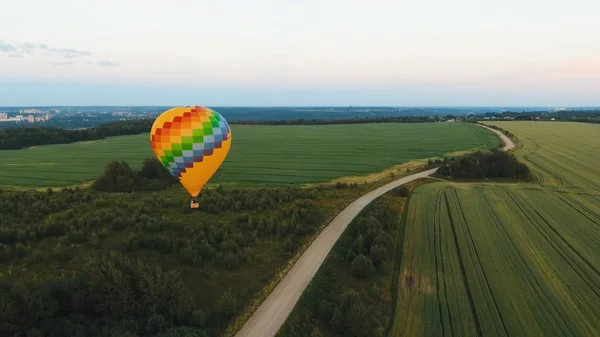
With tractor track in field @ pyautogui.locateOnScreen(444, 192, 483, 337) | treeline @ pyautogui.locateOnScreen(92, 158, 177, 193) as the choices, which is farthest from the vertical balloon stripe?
treeline @ pyautogui.locateOnScreen(92, 158, 177, 193)

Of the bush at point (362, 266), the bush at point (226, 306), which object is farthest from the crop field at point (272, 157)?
the bush at point (226, 306)

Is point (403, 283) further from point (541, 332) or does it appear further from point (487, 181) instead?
point (487, 181)

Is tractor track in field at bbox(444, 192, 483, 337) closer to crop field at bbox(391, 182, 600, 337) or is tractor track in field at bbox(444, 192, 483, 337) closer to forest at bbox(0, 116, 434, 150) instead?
crop field at bbox(391, 182, 600, 337)

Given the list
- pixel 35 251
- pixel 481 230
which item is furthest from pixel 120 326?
pixel 481 230

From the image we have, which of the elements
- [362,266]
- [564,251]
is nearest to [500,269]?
[564,251]

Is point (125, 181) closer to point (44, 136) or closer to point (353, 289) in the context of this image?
point (353, 289)

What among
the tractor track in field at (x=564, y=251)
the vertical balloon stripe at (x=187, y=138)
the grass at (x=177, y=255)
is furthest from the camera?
the vertical balloon stripe at (x=187, y=138)

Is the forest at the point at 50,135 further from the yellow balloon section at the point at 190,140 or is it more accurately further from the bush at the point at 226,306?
the bush at the point at 226,306
